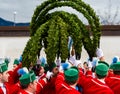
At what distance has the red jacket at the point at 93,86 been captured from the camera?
748 cm

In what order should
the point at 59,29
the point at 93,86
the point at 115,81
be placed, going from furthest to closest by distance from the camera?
1. the point at 59,29
2. the point at 115,81
3. the point at 93,86

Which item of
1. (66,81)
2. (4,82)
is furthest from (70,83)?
(4,82)

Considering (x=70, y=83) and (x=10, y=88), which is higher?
(x=70, y=83)

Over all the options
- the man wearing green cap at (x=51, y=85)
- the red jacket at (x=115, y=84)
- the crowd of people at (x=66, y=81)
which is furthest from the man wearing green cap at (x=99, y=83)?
the man wearing green cap at (x=51, y=85)

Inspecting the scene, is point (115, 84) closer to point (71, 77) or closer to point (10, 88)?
point (71, 77)

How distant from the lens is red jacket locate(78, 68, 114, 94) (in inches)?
294

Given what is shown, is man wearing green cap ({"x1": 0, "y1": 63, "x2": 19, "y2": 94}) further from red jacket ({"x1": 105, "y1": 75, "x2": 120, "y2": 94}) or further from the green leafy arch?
red jacket ({"x1": 105, "y1": 75, "x2": 120, "y2": 94})

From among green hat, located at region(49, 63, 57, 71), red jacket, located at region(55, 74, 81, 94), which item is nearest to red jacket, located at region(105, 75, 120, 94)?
red jacket, located at region(55, 74, 81, 94)

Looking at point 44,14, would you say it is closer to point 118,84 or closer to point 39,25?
point 39,25

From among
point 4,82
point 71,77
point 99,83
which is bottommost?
point 4,82

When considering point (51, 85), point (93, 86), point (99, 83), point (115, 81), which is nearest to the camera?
point (99, 83)

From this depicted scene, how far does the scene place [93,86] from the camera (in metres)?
7.80

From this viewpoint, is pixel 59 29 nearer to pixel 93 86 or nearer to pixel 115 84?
pixel 115 84

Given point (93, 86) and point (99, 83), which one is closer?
point (99, 83)
